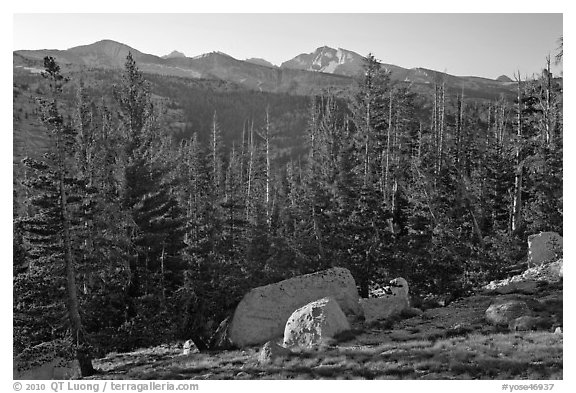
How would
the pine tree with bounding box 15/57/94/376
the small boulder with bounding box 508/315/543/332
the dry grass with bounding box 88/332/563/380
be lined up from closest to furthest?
the dry grass with bounding box 88/332/563/380 < the small boulder with bounding box 508/315/543/332 < the pine tree with bounding box 15/57/94/376

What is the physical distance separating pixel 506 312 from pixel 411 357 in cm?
657

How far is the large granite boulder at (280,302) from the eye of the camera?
22812mm

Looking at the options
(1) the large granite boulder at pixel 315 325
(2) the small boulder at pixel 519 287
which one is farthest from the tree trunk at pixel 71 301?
(2) the small boulder at pixel 519 287

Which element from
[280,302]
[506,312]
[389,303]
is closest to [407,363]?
[506,312]

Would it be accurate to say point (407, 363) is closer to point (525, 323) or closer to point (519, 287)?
point (525, 323)

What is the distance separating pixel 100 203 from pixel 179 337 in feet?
33.8

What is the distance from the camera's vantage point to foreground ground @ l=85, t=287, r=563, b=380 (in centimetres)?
1491

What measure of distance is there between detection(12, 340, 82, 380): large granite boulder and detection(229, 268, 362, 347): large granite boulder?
758cm

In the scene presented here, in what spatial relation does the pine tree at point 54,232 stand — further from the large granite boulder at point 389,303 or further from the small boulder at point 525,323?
the small boulder at point 525,323

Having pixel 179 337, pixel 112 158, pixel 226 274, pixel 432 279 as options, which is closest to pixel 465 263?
pixel 432 279

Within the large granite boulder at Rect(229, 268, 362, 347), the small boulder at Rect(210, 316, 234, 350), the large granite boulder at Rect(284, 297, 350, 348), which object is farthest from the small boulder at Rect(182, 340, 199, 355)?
the large granite boulder at Rect(284, 297, 350, 348)

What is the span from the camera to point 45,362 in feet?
70.6

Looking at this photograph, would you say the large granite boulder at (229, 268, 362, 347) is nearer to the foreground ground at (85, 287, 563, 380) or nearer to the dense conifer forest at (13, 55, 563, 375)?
the foreground ground at (85, 287, 563, 380)
